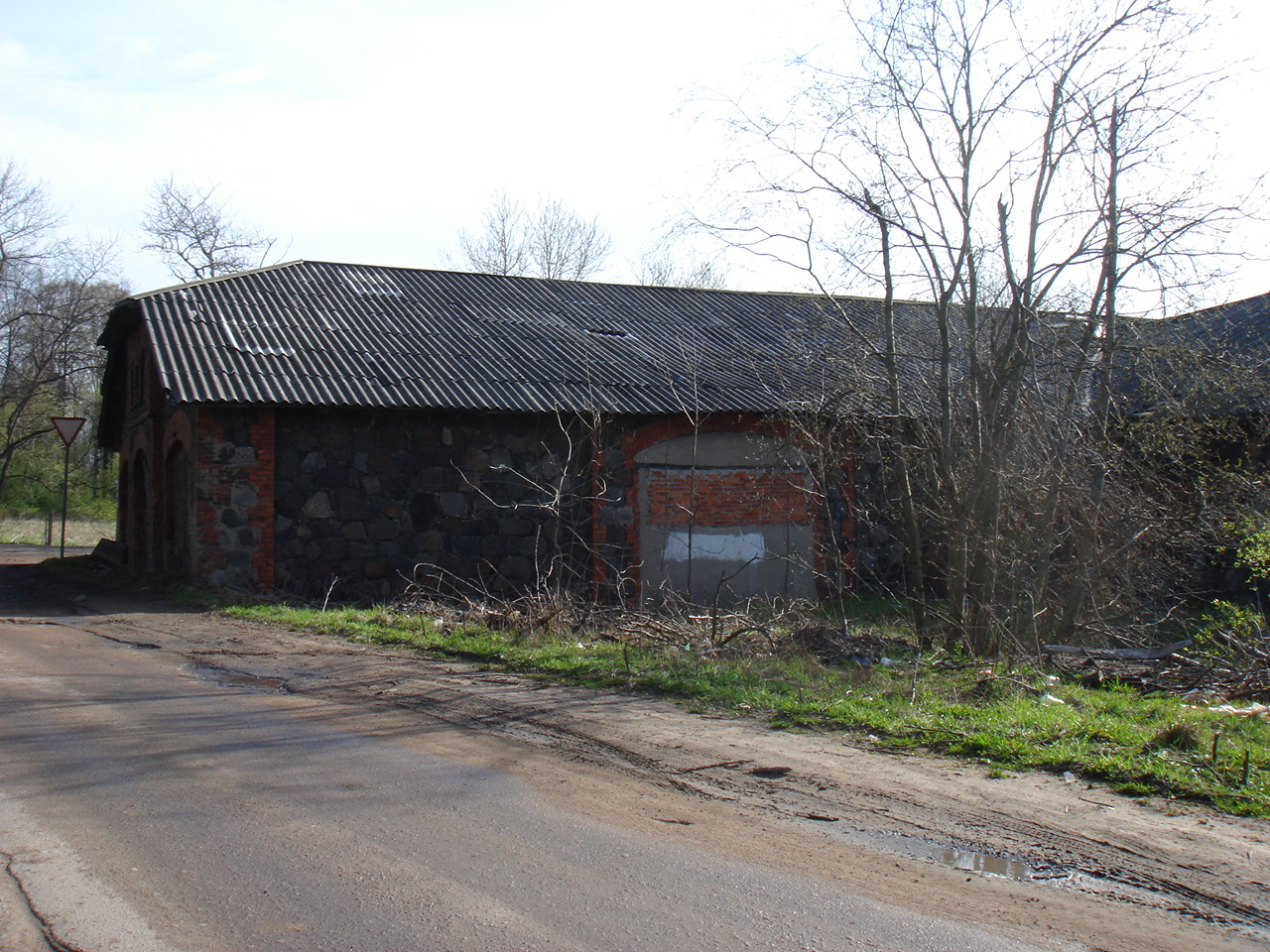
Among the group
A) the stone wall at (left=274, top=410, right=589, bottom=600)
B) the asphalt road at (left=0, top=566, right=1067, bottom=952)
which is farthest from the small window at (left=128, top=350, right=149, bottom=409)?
the asphalt road at (left=0, top=566, right=1067, bottom=952)

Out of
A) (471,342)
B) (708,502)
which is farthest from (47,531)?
(708,502)

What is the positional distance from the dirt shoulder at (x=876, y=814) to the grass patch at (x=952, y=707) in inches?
11.8

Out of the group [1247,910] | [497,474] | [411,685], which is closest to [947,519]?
[411,685]

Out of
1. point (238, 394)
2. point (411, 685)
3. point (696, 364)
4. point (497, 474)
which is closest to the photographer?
point (411, 685)

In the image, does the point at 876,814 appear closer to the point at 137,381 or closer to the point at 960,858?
the point at 960,858

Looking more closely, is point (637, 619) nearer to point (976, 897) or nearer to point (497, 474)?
point (497, 474)

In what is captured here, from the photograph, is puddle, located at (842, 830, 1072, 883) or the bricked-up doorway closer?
puddle, located at (842, 830, 1072, 883)

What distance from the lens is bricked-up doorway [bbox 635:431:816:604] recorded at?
595 inches

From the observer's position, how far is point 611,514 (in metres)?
15.0

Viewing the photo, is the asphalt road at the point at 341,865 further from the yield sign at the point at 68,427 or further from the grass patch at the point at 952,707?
the yield sign at the point at 68,427

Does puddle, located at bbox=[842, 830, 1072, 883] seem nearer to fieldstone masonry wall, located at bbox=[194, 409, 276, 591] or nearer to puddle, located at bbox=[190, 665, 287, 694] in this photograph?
puddle, located at bbox=[190, 665, 287, 694]

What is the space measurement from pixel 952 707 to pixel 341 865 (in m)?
4.57

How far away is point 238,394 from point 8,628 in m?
3.74

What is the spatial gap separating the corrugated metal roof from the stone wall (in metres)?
0.56
